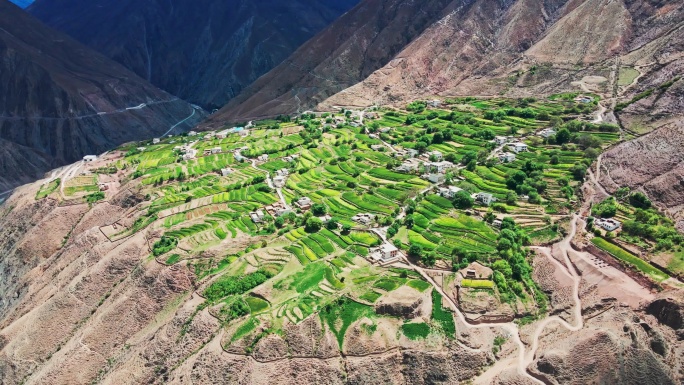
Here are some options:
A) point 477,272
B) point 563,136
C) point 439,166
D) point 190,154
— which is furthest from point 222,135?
point 477,272

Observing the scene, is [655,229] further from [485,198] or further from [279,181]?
[279,181]

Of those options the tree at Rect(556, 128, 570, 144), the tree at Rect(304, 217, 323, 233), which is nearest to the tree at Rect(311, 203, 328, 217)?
the tree at Rect(304, 217, 323, 233)

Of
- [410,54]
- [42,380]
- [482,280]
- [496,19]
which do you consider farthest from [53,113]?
[482,280]

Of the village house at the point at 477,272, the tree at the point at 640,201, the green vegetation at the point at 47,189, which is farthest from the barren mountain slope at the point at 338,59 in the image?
the village house at the point at 477,272

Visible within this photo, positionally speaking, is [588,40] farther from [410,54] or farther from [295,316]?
[295,316]

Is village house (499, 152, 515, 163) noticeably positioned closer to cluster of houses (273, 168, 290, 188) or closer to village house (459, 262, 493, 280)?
village house (459, 262, 493, 280)

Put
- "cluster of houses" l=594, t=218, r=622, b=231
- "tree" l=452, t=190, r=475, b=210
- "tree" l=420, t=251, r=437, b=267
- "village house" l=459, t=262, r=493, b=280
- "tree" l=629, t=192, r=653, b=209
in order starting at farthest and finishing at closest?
1. "tree" l=452, t=190, r=475, b=210
2. "tree" l=629, t=192, r=653, b=209
3. "cluster of houses" l=594, t=218, r=622, b=231
4. "tree" l=420, t=251, r=437, b=267
5. "village house" l=459, t=262, r=493, b=280
